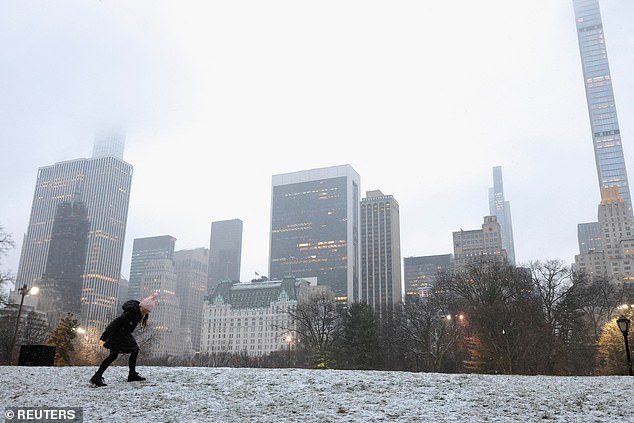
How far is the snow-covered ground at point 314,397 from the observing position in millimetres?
10500

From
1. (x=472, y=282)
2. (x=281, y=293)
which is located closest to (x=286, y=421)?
(x=472, y=282)

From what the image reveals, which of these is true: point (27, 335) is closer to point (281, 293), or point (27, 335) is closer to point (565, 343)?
point (565, 343)

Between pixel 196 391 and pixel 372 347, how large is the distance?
44872 millimetres

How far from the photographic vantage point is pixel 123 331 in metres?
12.8

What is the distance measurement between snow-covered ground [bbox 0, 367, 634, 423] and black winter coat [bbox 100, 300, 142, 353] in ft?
3.21

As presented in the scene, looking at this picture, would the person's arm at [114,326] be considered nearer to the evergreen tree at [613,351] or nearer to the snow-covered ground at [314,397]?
the snow-covered ground at [314,397]

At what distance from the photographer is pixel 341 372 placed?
16.0m

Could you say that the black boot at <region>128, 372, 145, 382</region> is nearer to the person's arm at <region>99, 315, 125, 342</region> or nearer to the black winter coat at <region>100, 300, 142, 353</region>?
the black winter coat at <region>100, 300, 142, 353</region>

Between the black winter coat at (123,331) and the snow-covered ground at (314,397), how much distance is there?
98cm

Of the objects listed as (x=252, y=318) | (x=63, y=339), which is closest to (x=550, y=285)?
(x=63, y=339)

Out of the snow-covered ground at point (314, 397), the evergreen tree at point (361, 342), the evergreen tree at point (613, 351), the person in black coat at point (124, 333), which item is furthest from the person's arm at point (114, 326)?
the evergreen tree at point (361, 342)

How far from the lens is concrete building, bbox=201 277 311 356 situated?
614ft

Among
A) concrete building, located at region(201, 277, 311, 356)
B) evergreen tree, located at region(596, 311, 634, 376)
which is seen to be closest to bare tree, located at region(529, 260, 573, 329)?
evergreen tree, located at region(596, 311, 634, 376)

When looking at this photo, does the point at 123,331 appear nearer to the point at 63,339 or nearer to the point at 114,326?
the point at 114,326
